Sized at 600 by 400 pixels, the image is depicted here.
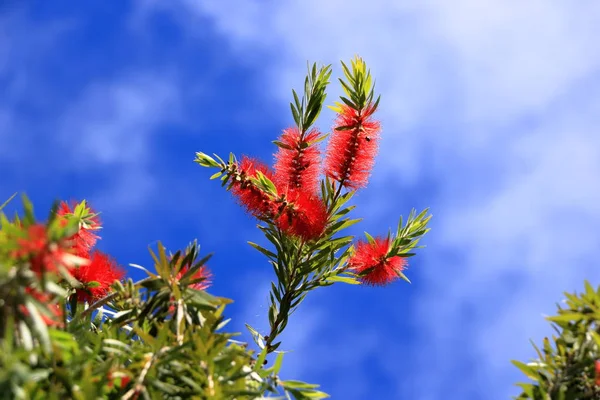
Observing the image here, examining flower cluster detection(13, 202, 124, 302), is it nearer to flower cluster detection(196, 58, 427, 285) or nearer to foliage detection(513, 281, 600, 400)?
flower cluster detection(196, 58, 427, 285)

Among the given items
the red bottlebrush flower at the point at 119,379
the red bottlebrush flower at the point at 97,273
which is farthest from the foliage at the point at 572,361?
the red bottlebrush flower at the point at 97,273

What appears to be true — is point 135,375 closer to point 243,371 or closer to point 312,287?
point 243,371

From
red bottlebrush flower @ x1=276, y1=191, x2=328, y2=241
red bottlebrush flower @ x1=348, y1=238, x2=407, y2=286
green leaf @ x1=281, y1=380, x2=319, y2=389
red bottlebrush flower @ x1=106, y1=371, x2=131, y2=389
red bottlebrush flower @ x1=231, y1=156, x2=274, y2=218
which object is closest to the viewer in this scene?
red bottlebrush flower @ x1=106, y1=371, x2=131, y2=389

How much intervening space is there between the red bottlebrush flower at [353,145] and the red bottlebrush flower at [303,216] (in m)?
0.23

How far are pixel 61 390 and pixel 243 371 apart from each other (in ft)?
1.27

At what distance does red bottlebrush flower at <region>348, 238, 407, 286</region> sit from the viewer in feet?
8.93

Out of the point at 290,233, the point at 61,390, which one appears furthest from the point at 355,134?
the point at 61,390

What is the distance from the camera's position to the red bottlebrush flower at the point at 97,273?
2.08 meters

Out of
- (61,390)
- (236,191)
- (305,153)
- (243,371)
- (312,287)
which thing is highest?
(305,153)

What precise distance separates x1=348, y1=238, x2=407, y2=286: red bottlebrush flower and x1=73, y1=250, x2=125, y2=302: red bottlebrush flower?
1069 millimetres

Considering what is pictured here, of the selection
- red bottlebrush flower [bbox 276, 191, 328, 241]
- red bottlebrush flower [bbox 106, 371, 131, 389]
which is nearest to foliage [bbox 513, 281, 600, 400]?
red bottlebrush flower [bbox 106, 371, 131, 389]

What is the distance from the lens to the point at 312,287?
276 centimetres

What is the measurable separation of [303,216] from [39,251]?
1.40 meters

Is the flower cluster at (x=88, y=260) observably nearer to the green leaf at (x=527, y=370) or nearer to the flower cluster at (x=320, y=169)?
the flower cluster at (x=320, y=169)
